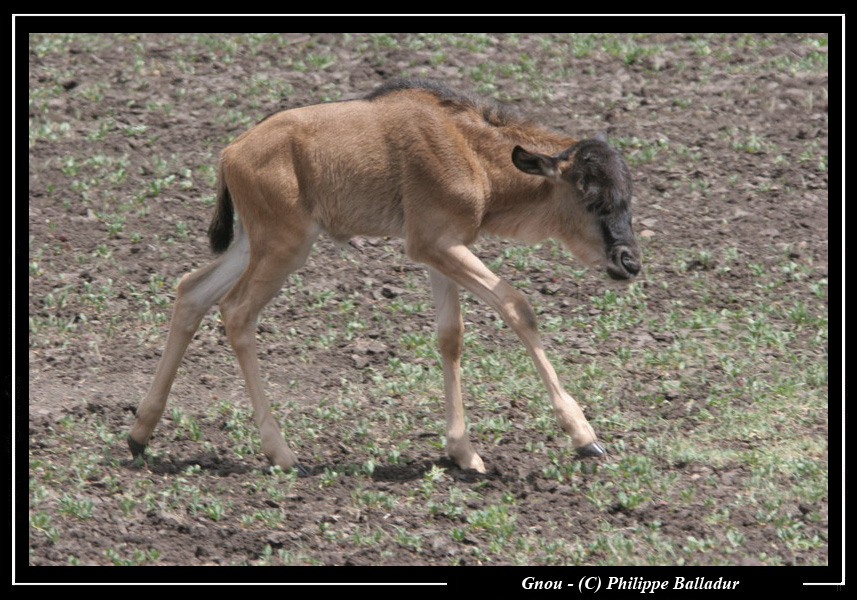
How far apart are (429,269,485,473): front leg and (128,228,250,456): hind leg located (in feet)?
4.14

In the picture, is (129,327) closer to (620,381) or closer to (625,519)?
(620,381)

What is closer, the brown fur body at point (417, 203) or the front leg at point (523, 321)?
the front leg at point (523, 321)

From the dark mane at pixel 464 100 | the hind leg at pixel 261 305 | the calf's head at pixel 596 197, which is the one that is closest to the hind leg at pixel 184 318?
the hind leg at pixel 261 305

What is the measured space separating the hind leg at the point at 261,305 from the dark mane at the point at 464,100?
115 cm

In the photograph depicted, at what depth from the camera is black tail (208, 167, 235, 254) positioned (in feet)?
25.5

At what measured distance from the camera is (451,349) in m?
7.67

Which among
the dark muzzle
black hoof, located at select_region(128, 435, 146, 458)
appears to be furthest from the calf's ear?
black hoof, located at select_region(128, 435, 146, 458)

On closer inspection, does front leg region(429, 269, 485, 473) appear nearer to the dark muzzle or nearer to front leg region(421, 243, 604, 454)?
front leg region(421, 243, 604, 454)

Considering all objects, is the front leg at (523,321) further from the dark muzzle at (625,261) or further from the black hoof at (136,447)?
the black hoof at (136,447)

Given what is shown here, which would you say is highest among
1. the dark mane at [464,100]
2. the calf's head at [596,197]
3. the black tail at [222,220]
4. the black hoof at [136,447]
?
the dark mane at [464,100]

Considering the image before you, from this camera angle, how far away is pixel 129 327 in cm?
941

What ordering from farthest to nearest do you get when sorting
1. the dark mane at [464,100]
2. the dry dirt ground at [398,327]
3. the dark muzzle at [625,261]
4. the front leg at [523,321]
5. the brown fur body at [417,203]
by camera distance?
the dark mane at [464,100] → the dark muzzle at [625,261] → the brown fur body at [417,203] → the front leg at [523,321] → the dry dirt ground at [398,327]

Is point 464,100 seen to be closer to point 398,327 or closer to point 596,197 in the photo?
point 596,197

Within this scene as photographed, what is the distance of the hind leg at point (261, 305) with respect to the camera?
734 cm
